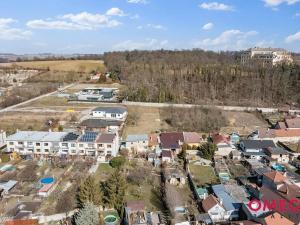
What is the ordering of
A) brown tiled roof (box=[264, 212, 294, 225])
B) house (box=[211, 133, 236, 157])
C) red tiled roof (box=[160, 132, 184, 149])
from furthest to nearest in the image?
1. red tiled roof (box=[160, 132, 184, 149])
2. house (box=[211, 133, 236, 157])
3. brown tiled roof (box=[264, 212, 294, 225])

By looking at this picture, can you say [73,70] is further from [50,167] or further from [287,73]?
[50,167]

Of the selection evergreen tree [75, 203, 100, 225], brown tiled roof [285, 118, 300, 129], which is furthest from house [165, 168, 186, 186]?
brown tiled roof [285, 118, 300, 129]

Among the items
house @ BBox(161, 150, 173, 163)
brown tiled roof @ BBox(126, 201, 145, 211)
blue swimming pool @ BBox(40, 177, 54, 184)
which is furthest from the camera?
house @ BBox(161, 150, 173, 163)

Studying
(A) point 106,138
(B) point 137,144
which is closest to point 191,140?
(B) point 137,144

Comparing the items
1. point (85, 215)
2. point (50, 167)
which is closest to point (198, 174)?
point (85, 215)

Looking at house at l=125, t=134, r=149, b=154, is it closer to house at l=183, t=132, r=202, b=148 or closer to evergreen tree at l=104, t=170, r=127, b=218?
house at l=183, t=132, r=202, b=148

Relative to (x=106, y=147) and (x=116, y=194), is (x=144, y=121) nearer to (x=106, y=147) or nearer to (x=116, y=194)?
(x=106, y=147)
